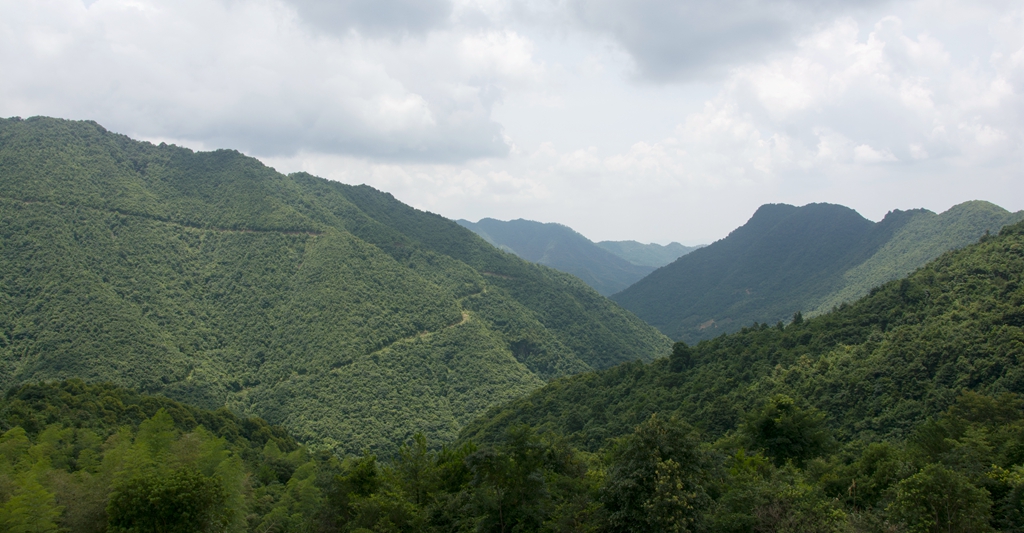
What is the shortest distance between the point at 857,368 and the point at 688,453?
34623 mm

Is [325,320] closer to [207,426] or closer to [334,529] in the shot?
[207,426]

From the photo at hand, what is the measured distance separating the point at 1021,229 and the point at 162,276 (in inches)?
4789

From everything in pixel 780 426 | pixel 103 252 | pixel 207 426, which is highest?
pixel 103 252

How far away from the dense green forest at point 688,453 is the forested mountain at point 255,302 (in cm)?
2440

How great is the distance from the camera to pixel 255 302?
102875mm

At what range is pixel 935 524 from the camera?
1969 cm

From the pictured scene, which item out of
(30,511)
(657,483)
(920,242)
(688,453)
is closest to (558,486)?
(688,453)

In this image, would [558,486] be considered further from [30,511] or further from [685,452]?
[30,511]

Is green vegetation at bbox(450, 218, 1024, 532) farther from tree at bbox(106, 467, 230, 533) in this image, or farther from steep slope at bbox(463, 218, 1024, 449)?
tree at bbox(106, 467, 230, 533)

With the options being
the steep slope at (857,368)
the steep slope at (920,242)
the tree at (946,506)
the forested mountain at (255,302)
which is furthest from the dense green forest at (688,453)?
the steep slope at (920,242)

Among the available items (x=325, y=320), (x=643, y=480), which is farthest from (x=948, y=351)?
(x=325, y=320)

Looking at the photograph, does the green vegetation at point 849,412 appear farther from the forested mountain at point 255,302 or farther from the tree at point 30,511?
the forested mountain at point 255,302

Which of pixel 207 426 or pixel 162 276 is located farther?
pixel 162 276

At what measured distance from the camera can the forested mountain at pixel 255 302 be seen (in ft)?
266
